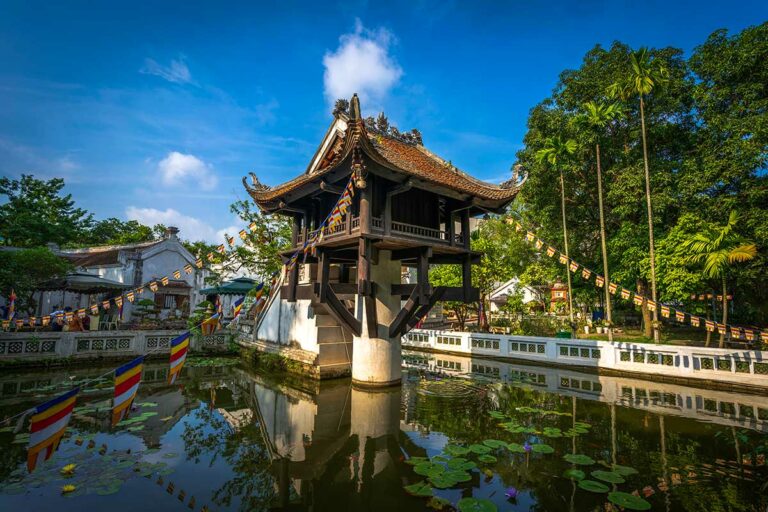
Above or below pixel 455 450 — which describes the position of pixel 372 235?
above

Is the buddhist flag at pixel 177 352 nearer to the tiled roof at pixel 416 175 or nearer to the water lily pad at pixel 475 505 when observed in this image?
the water lily pad at pixel 475 505

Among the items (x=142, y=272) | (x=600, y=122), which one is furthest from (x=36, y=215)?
(x=600, y=122)

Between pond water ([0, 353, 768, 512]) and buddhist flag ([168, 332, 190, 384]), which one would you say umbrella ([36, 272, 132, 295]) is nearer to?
pond water ([0, 353, 768, 512])

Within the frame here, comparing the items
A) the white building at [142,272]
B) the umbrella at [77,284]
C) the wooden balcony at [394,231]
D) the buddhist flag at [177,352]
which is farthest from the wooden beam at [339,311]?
the white building at [142,272]

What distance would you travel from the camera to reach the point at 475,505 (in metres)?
4.42

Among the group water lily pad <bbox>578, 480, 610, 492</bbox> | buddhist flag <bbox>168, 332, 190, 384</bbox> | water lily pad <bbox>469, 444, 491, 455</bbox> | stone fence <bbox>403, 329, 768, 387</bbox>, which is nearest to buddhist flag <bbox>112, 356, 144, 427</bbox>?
buddhist flag <bbox>168, 332, 190, 384</bbox>

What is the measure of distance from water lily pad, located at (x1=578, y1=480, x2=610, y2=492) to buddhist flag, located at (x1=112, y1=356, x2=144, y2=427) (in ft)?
20.2

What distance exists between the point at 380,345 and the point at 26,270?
16819mm

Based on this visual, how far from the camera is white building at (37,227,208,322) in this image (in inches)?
864

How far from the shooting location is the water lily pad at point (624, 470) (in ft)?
17.3

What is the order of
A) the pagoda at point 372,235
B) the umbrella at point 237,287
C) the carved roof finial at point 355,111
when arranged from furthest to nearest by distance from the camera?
the umbrella at point 237,287 < the pagoda at point 372,235 < the carved roof finial at point 355,111

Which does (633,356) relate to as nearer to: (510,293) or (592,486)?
(592,486)

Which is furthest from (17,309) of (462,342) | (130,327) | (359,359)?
(462,342)

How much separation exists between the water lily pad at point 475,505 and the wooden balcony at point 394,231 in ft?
21.2
